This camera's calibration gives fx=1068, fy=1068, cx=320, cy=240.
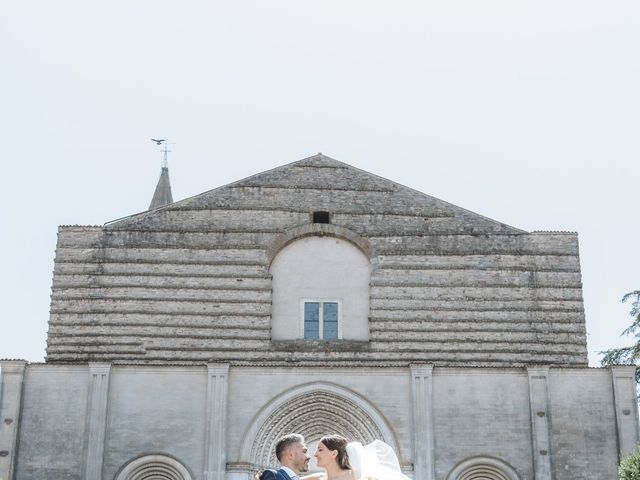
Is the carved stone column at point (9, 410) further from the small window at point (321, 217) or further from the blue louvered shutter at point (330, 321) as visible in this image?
the small window at point (321, 217)

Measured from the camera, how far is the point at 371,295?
22.7 meters

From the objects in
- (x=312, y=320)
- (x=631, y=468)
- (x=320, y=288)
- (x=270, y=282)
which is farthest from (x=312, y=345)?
(x=631, y=468)

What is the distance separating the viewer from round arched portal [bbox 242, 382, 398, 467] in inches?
825

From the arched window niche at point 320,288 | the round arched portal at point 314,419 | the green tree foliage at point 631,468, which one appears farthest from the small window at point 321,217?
the green tree foliage at point 631,468

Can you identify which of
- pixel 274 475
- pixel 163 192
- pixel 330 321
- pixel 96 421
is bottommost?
pixel 274 475

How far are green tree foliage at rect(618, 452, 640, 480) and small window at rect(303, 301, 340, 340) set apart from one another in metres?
6.75

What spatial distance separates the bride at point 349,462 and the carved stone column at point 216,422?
1346 cm

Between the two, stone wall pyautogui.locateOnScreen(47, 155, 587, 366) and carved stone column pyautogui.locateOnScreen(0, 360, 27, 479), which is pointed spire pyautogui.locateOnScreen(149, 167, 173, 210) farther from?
carved stone column pyautogui.locateOnScreen(0, 360, 27, 479)

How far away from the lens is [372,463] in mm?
7254

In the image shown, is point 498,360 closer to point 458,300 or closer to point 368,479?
point 458,300

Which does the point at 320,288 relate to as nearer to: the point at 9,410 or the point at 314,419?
the point at 314,419

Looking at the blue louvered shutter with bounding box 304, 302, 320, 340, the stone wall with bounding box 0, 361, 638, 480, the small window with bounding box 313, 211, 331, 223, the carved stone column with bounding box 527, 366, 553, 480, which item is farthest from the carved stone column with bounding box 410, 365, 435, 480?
the small window with bounding box 313, 211, 331, 223

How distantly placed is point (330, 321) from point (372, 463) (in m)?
15.5

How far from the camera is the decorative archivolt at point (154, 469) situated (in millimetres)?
20625
